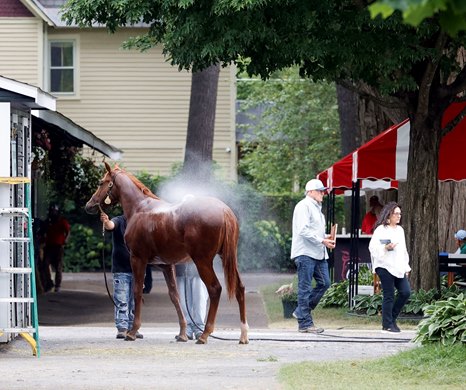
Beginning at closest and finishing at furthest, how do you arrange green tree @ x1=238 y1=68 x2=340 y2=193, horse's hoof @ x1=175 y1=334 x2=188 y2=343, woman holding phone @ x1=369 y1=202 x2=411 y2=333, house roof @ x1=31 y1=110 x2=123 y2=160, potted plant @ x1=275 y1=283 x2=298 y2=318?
1. horse's hoof @ x1=175 y1=334 x2=188 y2=343
2. woman holding phone @ x1=369 y1=202 x2=411 y2=333
3. house roof @ x1=31 y1=110 x2=123 y2=160
4. potted plant @ x1=275 y1=283 x2=298 y2=318
5. green tree @ x1=238 y1=68 x2=340 y2=193

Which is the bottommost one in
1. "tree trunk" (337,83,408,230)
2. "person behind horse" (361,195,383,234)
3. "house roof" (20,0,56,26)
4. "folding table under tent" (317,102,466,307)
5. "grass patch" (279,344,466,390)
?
"grass patch" (279,344,466,390)

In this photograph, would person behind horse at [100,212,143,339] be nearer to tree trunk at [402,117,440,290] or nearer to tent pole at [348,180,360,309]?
tree trunk at [402,117,440,290]

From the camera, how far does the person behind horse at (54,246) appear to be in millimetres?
24516

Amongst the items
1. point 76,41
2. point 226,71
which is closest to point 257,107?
point 226,71

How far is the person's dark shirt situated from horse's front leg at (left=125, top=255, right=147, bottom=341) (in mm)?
399

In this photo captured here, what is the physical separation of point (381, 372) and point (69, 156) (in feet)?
38.7

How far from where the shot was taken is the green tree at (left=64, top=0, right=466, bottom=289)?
50.1 feet

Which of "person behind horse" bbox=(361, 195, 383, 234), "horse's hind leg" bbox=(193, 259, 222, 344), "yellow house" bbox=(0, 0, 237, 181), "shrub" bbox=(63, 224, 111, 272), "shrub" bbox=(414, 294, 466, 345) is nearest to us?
"shrub" bbox=(414, 294, 466, 345)

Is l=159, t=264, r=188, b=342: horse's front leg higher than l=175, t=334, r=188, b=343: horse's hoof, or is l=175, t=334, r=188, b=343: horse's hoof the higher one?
l=159, t=264, r=188, b=342: horse's front leg

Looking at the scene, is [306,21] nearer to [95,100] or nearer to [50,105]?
[50,105]

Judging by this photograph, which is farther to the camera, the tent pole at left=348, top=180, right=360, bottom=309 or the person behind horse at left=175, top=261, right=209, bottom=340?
the tent pole at left=348, top=180, right=360, bottom=309

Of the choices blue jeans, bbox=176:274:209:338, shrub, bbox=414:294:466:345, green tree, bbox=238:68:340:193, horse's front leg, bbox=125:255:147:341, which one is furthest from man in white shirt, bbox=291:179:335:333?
green tree, bbox=238:68:340:193

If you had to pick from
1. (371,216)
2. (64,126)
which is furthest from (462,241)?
(64,126)

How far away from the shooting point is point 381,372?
10836 mm
